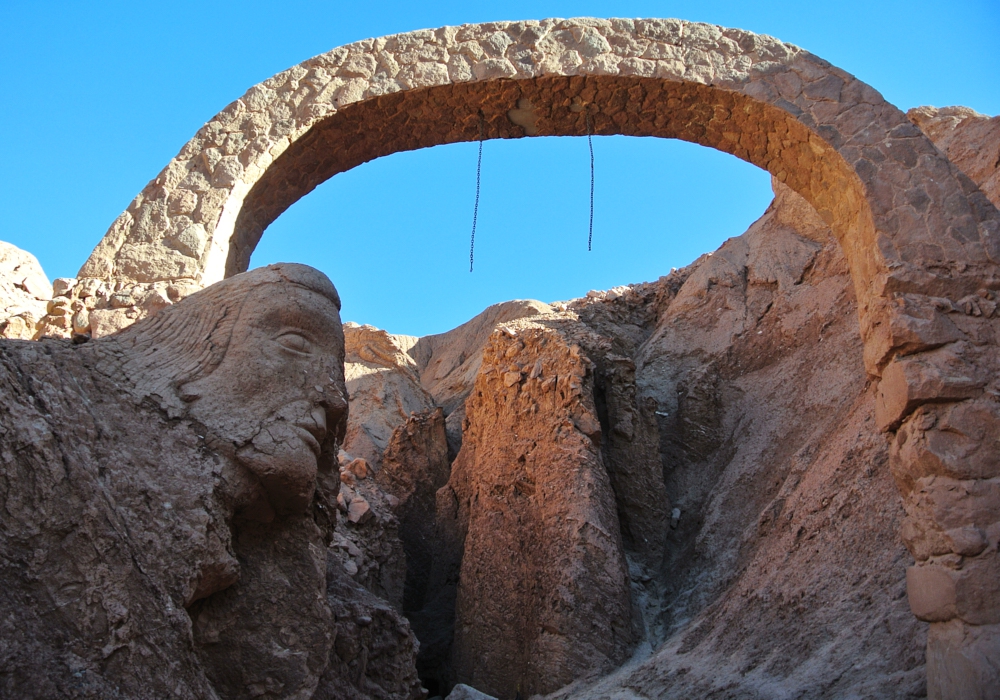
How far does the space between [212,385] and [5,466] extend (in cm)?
86

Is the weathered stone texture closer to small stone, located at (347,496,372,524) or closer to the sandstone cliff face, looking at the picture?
small stone, located at (347,496,372,524)

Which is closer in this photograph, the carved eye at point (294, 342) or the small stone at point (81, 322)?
the carved eye at point (294, 342)

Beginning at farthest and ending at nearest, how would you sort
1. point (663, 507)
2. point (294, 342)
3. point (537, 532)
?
point (663, 507), point (537, 532), point (294, 342)

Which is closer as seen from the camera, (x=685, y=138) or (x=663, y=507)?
(x=685, y=138)

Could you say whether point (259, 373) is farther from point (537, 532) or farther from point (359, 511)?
point (359, 511)

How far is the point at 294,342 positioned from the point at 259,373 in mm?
196

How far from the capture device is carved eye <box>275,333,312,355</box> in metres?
3.65

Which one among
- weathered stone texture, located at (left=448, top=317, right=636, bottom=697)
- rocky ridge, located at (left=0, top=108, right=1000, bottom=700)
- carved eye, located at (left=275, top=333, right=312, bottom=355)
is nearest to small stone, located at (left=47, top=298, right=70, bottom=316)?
rocky ridge, located at (left=0, top=108, right=1000, bottom=700)

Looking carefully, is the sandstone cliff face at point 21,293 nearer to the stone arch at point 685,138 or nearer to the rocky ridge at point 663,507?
the rocky ridge at point 663,507

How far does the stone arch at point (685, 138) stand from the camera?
13.7ft

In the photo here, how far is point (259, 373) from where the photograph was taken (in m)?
3.55

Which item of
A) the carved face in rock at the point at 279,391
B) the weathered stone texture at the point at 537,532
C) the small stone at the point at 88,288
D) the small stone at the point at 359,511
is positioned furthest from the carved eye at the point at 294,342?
the small stone at the point at 359,511

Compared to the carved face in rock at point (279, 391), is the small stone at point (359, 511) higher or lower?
higher

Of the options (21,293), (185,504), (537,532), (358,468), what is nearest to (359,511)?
(358,468)
